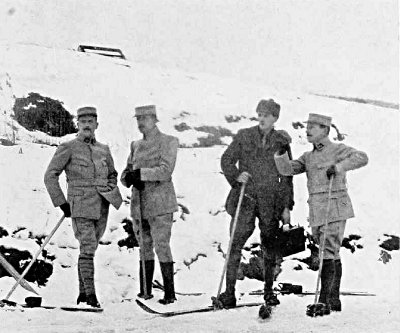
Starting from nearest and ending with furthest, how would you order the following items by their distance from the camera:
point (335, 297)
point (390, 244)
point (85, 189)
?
point (335, 297) < point (85, 189) < point (390, 244)

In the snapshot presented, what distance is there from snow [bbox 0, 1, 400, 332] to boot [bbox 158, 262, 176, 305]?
11 centimetres

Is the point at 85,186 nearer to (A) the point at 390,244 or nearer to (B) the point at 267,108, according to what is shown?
(B) the point at 267,108

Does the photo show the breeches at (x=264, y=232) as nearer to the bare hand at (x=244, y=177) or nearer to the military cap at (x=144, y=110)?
the bare hand at (x=244, y=177)

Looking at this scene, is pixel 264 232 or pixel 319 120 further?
pixel 264 232

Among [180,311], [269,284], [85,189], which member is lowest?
[180,311]

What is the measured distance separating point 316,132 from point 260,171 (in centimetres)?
59

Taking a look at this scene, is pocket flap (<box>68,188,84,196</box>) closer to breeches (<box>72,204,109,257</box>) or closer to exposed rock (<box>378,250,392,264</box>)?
breeches (<box>72,204,109,257</box>)

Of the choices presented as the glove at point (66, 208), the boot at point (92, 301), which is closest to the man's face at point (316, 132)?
the glove at point (66, 208)

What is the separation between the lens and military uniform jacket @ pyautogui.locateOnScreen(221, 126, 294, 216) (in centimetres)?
587

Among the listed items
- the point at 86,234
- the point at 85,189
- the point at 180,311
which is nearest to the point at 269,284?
the point at 180,311

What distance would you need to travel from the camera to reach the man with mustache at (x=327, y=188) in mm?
5457

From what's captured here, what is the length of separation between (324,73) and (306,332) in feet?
31.5

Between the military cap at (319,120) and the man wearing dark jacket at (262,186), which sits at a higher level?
the military cap at (319,120)

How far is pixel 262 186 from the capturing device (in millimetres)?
5875
